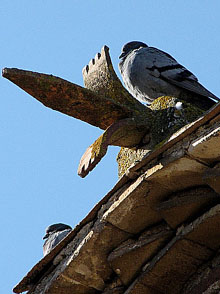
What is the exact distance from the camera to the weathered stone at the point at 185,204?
5.45 metres

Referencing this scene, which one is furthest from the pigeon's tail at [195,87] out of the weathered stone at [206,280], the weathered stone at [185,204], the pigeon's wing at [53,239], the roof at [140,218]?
the pigeon's wing at [53,239]

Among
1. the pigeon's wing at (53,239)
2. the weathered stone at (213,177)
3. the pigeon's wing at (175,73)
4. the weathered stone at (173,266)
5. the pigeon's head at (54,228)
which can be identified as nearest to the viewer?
the weathered stone at (213,177)

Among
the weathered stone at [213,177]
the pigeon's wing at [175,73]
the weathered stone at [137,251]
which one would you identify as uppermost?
the pigeon's wing at [175,73]

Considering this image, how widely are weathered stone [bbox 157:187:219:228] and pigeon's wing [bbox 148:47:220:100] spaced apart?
217 cm

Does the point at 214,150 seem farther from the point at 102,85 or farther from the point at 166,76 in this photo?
the point at 166,76

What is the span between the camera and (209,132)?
16.6ft

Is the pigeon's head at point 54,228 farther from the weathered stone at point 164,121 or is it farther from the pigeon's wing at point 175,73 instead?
the weathered stone at point 164,121

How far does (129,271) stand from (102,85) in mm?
1747

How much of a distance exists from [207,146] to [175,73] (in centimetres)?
324

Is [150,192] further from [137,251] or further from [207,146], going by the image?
[207,146]

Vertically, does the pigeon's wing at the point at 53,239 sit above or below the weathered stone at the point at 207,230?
above

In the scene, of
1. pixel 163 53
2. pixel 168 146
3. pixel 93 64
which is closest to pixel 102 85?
pixel 93 64

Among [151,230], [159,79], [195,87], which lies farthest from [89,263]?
[159,79]

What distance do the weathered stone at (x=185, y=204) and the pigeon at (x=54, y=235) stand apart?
6173 millimetres
